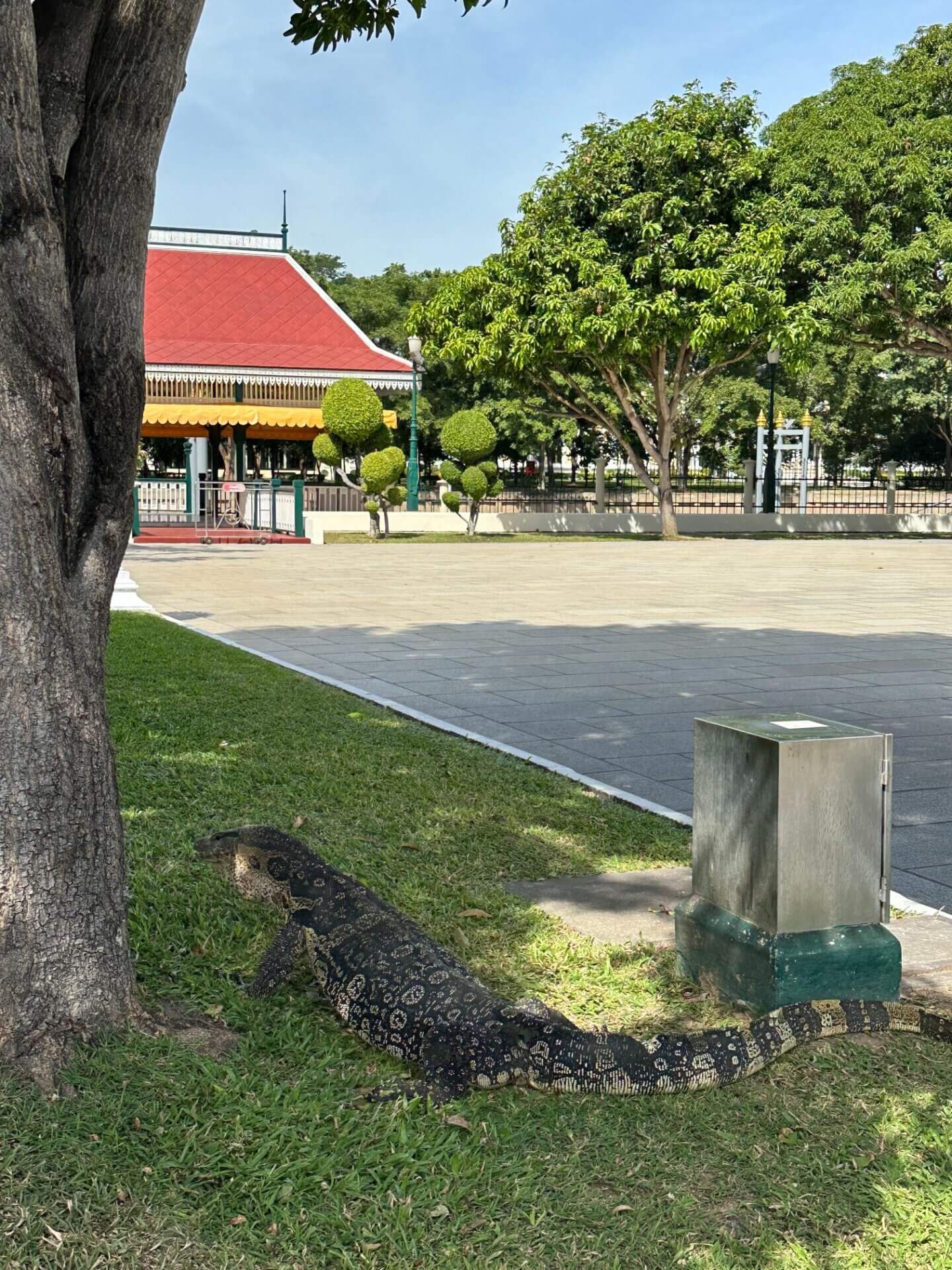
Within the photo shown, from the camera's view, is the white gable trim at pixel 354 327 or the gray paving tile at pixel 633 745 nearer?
the gray paving tile at pixel 633 745

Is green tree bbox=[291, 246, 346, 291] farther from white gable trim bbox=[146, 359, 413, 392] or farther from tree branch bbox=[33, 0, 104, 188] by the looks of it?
tree branch bbox=[33, 0, 104, 188]

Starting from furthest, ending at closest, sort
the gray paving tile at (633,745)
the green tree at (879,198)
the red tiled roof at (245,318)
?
the red tiled roof at (245,318) → the green tree at (879,198) → the gray paving tile at (633,745)

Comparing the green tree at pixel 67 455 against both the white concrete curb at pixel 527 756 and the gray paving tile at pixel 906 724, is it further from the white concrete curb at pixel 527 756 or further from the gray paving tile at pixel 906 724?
the gray paving tile at pixel 906 724

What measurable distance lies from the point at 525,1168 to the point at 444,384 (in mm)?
42727

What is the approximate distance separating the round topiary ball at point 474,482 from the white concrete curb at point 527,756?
826 inches

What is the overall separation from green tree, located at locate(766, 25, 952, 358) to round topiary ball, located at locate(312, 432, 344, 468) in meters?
11.4

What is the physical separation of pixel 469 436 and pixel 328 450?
346 centimetres

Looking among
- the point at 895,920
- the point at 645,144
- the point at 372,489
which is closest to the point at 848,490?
the point at 645,144

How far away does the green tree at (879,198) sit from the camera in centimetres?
3053

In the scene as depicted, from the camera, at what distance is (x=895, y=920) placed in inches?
184

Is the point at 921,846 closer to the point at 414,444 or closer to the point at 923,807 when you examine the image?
the point at 923,807

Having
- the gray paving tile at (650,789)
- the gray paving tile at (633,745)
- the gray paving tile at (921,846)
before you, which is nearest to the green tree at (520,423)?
the gray paving tile at (633,745)

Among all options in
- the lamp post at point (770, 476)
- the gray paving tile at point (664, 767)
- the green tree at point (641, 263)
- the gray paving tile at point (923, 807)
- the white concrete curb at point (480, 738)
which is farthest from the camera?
the lamp post at point (770, 476)

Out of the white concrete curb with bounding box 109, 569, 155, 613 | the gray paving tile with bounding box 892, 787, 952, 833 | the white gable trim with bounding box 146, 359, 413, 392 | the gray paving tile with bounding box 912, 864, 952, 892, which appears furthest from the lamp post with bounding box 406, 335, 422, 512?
the gray paving tile with bounding box 912, 864, 952, 892
